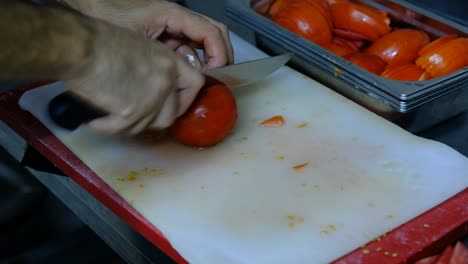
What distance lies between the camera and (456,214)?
0.93m

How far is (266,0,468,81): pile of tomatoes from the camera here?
3.94 ft

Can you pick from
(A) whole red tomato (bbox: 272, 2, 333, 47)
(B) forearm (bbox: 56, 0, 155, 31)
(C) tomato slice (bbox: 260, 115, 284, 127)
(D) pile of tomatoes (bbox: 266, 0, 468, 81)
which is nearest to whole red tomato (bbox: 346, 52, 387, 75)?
(D) pile of tomatoes (bbox: 266, 0, 468, 81)

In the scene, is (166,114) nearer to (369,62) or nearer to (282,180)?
(282,180)

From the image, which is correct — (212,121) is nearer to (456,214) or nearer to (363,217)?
(363,217)

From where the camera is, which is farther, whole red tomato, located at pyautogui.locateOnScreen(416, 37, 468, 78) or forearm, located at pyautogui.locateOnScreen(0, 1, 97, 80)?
whole red tomato, located at pyautogui.locateOnScreen(416, 37, 468, 78)

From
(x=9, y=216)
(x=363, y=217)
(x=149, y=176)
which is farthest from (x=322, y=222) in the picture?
(x=9, y=216)

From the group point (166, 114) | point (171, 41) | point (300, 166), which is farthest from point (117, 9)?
point (300, 166)

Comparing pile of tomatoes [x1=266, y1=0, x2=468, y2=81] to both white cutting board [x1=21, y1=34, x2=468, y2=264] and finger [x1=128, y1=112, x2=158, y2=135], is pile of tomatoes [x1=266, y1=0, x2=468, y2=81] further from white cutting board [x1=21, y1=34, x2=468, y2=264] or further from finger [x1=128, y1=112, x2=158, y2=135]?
finger [x1=128, y1=112, x2=158, y2=135]

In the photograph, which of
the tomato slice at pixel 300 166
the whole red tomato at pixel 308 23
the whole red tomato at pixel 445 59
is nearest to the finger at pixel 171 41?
the whole red tomato at pixel 308 23

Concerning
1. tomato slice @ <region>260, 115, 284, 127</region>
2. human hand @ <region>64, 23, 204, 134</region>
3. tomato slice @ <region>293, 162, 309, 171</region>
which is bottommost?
tomato slice @ <region>260, 115, 284, 127</region>

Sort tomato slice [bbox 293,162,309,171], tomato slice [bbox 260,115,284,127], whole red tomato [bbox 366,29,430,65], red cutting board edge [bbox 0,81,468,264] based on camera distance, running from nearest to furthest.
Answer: red cutting board edge [bbox 0,81,468,264] < tomato slice [bbox 293,162,309,171] < tomato slice [bbox 260,115,284,127] < whole red tomato [bbox 366,29,430,65]

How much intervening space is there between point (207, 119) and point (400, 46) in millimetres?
488

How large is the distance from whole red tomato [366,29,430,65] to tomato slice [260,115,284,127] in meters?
0.29

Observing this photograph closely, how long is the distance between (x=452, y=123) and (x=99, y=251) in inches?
28.5
